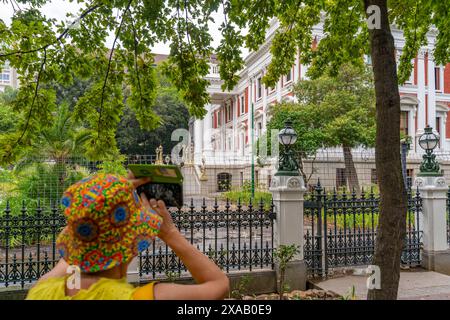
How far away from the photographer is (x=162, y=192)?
5.59 ft

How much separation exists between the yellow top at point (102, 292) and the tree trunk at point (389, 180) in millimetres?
2415

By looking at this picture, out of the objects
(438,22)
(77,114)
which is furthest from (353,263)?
(77,114)

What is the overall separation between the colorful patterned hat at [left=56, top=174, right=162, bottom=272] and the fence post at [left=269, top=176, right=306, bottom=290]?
5147 millimetres

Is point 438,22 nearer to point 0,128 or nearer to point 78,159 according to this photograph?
point 78,159

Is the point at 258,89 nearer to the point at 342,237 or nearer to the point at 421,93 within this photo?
the point at 421,93

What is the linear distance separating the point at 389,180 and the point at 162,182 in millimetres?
2293

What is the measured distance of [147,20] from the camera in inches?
214

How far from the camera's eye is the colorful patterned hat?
1460 mm

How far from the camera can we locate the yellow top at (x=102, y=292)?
1.48 metres

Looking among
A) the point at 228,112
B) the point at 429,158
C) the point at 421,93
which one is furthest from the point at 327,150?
the point at 228,112

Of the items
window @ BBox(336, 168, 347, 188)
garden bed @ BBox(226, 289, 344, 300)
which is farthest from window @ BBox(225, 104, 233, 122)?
garden bed @ BBox(226, 289, 344, 300)

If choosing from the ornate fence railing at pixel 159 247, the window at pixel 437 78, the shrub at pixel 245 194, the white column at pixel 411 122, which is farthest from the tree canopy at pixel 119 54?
the window at pixel 437 78

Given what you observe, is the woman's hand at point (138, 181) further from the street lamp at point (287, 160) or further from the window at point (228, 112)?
the window at point (228, 112)

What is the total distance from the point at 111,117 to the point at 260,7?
9.98ft
